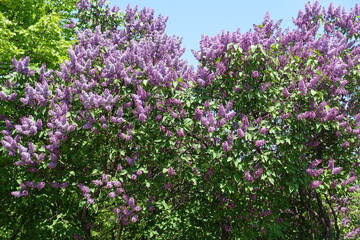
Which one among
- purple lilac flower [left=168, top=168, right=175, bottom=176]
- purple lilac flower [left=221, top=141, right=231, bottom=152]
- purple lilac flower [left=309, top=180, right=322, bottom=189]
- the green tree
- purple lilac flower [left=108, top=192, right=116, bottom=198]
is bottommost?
purple lilac flower [left=108, top=192, right=116, bottom=198]

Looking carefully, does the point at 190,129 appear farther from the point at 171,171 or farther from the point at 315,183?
the point at 315,183

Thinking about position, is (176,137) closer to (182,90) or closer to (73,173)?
(182,90)

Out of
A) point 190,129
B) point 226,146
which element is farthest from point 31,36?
point 226,146

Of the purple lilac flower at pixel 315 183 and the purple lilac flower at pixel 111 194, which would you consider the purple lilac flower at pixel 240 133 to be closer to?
the purple lilac flower at pixel 315 183

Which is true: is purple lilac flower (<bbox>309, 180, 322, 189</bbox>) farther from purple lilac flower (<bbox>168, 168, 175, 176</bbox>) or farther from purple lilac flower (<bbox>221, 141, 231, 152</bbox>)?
purple lilac flower (<bbox>168, 168, 175, 176</bbox>)

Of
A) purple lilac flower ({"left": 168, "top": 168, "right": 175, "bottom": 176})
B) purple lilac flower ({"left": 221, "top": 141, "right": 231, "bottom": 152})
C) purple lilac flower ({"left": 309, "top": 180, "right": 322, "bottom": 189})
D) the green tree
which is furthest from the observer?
the green tree

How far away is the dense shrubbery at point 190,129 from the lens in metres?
5.30

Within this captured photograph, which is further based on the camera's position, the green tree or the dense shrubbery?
the green tree

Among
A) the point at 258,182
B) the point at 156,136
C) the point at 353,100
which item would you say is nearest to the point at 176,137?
the point at 156,136

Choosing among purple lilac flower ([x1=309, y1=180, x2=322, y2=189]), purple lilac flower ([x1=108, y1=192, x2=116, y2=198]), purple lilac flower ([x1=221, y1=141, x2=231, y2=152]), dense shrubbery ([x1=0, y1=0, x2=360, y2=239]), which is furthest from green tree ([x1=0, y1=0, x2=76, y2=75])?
purple lilac flower ([x1=309, y1=180, x2=322, y2=189])

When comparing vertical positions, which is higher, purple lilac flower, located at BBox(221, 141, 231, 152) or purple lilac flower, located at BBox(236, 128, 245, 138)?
purple lilac flower, located at BBox(236, 128, 245, 138)

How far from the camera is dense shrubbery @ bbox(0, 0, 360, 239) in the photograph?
5.30 meters

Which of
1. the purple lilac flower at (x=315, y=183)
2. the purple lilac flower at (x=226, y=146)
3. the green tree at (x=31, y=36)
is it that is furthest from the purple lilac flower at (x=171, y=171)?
the green tree at (x=31, y=36)

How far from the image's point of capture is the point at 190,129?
5555 mm
